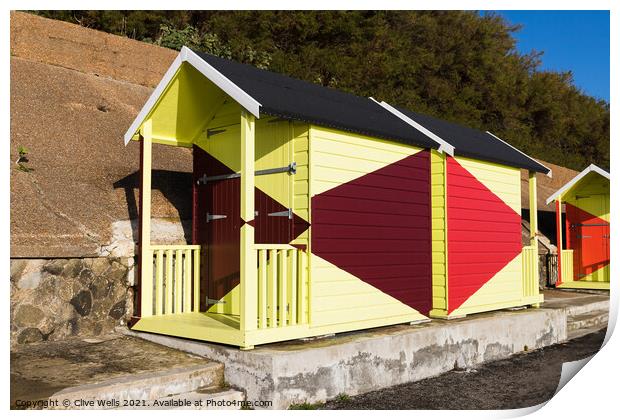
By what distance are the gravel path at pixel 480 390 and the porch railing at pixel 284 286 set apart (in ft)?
3.13

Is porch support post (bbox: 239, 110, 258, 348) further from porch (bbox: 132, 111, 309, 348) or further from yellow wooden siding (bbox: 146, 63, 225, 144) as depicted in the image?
yellow wooden siding (bbox: 146, 63, 225, 144)

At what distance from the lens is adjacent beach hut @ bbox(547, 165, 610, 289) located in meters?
16.0

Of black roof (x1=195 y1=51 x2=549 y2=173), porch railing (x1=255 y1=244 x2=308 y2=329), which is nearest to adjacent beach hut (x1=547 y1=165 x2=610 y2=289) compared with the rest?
black roof (x1=195 y1=51 x2=549 y2=173)

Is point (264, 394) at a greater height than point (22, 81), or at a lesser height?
lesser

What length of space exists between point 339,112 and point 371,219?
130 centimetres

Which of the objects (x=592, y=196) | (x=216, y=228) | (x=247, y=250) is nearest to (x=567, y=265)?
(x=592, y=196)

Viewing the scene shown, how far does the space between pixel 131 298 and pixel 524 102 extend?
18742 mm

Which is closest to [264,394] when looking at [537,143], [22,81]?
[22,81]

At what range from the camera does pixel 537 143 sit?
22031 millimetres

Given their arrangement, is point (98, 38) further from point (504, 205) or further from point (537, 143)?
point (537, 143)

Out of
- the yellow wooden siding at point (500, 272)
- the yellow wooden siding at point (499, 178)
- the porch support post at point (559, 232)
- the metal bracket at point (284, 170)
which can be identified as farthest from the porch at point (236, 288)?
the porch support post at point (559, 232)

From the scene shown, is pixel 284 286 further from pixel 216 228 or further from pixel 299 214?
pixel 216 228

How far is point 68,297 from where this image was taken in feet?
22.8

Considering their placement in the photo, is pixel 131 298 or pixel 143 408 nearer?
pixel 143 408
